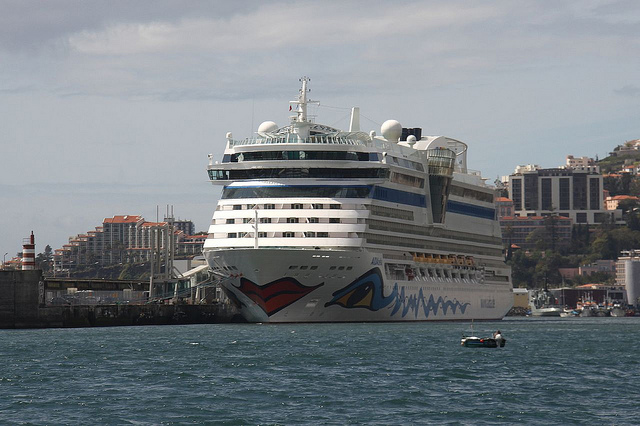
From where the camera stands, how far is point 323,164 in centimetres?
8669

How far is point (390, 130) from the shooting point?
338ft

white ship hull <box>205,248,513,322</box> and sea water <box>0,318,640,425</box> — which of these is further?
white ship hull <box>205,248,513,322</box>

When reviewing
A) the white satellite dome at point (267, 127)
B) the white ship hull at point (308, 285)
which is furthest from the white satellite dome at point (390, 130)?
the white ship hull at point (308, 285)

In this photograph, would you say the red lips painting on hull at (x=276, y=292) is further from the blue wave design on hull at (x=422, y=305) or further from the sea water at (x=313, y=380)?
the blue wave design on hull at (x=422, y=305)

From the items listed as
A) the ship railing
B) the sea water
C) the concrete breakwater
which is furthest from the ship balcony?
the sea water

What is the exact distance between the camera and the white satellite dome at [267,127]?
9419 centimetres

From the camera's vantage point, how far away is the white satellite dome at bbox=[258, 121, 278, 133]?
309 feet

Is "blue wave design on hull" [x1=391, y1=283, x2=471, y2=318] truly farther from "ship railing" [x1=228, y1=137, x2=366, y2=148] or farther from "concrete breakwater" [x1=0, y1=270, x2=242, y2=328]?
"concrete breakwater" [x1=0, y1=270, x2=242, y2=328]

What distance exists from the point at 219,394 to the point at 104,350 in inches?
806

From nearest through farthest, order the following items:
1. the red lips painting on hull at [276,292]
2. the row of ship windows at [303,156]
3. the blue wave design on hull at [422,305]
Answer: the red lips painting on hull at [276,292] < the row of ship windows at [303,156] < the blue wave design on hull at [422,305]

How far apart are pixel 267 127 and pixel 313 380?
48.0m

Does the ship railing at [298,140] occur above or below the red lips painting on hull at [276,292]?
above

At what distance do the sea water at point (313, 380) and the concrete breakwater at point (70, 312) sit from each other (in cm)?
1346

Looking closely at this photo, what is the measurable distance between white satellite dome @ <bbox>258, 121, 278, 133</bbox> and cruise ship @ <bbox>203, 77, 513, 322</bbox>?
8 cm
